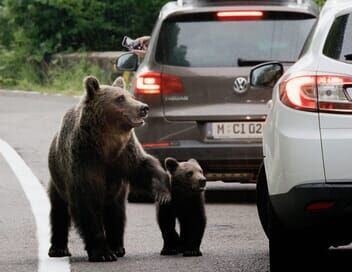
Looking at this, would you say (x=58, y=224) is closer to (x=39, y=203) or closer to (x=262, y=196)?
(x=262, y=196)

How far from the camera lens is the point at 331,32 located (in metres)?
8.45

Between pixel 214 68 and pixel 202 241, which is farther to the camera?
pixel 214 68

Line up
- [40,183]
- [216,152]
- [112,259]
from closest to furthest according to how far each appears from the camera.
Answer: [112,259]
[216,152]
[40,183]

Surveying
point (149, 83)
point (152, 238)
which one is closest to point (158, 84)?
point (149, 83)

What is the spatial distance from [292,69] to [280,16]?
526 centimetres

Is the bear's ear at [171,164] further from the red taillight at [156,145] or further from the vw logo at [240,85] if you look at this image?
the vw logo at [240,85]

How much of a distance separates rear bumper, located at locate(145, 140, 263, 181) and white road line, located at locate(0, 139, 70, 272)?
1.22m

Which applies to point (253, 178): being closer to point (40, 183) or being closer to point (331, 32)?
point (40, 183)

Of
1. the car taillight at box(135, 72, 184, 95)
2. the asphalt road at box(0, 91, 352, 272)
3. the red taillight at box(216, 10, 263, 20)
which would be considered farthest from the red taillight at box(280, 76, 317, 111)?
the red taillight at box(216, 10, 263, 20)

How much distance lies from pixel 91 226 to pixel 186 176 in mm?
877

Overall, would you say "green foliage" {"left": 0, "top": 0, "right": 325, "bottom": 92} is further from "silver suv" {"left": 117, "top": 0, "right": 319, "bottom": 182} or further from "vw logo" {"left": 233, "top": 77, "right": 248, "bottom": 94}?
"vw logo" {"left": 233, "top": 77, "right": 248, "bottom": 94}

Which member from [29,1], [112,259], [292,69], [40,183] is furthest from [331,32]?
[29,1]

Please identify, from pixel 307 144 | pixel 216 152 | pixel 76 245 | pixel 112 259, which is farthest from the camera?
pixel 216 152

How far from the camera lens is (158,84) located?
45.2 feet
